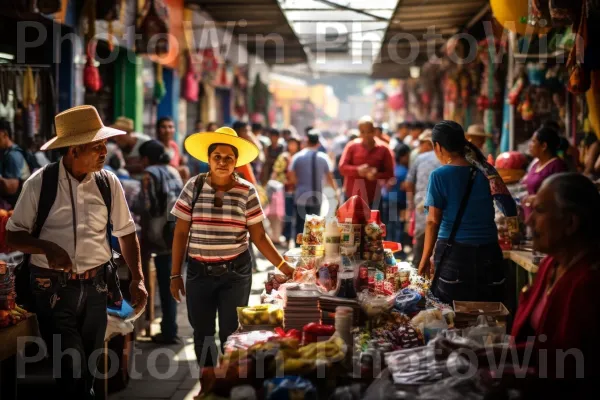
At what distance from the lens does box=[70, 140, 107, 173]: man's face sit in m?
4.88

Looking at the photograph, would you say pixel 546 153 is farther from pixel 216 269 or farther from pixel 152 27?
pixel 152 27

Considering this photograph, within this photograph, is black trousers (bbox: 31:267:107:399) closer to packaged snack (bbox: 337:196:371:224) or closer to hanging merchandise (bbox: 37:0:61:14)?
packaged snack (bbox: 337:196:371:224)

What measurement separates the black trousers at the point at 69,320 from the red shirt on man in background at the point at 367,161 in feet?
19.0

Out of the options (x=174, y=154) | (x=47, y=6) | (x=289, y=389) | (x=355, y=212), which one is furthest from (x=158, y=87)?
(x=289, y=389)

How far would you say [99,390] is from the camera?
19.4 ft

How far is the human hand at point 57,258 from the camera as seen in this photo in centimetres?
466

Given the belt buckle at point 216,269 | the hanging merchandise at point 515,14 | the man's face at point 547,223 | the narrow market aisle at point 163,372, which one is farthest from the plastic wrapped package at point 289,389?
the hanging merchandise at point 515,14

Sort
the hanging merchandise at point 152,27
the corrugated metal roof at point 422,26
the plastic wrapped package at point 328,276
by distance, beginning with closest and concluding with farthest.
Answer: the plastic wrapped package at point 328,276 → the hanging merchandise at point 152,27 → the corrugated metal roof at point 422,26

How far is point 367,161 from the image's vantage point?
10.4m

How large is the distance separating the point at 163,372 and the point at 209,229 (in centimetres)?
186

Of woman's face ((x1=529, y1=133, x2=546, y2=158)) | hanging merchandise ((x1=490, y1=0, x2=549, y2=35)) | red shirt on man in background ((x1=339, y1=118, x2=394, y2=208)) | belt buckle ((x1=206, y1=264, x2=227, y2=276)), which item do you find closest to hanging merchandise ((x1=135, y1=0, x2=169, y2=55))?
red shirt on man in background ((x1=339, y1=118, x2=394, y2=208))

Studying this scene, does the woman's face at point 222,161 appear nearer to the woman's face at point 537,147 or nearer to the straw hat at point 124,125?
the woman's face at point 537,147

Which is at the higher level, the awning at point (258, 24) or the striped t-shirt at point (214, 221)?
the awning at point (258, 24)

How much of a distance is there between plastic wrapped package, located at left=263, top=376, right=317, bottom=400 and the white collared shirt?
181 cm
